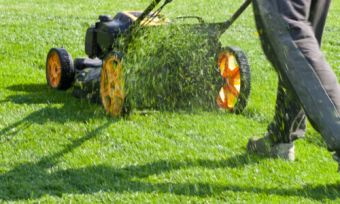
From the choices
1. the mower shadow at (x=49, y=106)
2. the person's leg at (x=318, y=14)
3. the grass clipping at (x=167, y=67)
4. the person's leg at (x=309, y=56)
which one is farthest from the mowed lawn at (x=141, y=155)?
the person's leg at (x=318, y=14)

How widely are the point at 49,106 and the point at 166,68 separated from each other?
0.73m

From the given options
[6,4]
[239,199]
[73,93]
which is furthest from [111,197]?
[6,4]

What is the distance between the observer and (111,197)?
2.87 meters

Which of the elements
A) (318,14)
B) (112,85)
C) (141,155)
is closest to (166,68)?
(112,85)

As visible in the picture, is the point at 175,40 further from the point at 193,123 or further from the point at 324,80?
the point at 324,80

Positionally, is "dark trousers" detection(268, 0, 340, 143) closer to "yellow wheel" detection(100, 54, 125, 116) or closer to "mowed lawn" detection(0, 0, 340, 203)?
"mowed lawn" detection(0, 0, 340, 203)

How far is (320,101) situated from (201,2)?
7.02 meters

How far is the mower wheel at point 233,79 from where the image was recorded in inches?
166

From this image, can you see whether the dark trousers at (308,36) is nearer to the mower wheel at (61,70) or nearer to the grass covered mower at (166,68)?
the grass covered mower at (166,68)

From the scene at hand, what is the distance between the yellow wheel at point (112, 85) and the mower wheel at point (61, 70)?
0.58 meters

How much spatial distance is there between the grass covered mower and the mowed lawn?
0.32ft

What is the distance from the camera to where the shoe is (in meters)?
Answer: 3.39

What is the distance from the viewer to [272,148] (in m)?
3.41

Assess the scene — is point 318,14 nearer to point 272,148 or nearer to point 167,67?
point 272,148
